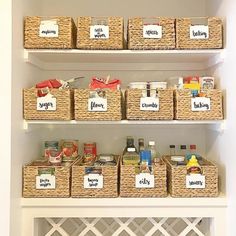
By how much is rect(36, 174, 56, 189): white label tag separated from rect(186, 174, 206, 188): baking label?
660 millimetres

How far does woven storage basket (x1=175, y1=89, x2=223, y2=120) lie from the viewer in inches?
70.6

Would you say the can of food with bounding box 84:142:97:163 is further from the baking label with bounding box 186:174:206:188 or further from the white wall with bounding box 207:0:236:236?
the white wall with bounding box 207:0:236:236

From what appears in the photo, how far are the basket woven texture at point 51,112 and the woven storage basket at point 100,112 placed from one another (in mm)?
45

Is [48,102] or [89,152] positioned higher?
[48,102]

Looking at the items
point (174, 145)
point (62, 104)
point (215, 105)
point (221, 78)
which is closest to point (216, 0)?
point (221, 78)

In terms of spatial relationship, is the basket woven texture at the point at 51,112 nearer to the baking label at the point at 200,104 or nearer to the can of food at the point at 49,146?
the can of food at the point at 49,146

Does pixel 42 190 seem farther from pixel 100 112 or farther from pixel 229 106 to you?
pixel 229 106

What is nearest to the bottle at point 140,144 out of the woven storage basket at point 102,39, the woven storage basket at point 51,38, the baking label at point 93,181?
the baking label at point 93,181

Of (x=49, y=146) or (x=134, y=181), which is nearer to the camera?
(x=134, y=181)

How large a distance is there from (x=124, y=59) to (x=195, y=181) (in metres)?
0.79

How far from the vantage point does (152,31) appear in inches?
71.2

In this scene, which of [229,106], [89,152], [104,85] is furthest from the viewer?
[89,152]

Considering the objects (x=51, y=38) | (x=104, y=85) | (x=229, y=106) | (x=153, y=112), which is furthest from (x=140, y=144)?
(x=51, y=38)
